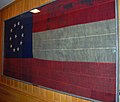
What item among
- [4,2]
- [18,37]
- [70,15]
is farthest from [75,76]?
[4,2]

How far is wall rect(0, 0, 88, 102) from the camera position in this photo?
2002mm

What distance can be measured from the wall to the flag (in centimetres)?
9

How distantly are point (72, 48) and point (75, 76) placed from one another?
285 millimetres

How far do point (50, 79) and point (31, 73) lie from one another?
0.46 meters

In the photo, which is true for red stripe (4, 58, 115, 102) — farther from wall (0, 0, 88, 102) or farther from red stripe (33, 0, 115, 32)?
red stripe (33, 0, 115, 32)

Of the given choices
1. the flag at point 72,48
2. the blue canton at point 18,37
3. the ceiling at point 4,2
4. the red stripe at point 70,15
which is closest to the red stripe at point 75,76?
the flag at point 72,48

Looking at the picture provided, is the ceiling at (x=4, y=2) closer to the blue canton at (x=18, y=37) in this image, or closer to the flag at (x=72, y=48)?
the blue canton at (x=18, y=37)

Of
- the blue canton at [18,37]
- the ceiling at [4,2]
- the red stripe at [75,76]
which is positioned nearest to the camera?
the red stripe at [75,76]

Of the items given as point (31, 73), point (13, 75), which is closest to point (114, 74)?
point (31, 73)

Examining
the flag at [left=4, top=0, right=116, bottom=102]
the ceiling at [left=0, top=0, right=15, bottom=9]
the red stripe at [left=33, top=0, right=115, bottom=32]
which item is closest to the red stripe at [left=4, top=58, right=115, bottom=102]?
the flag at [left=4, top=0, right=116, bottom=102]

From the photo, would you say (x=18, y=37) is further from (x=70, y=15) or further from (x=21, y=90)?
(x=70, y=15)

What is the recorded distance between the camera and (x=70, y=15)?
1.77 meters

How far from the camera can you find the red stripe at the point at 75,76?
4.62 ft

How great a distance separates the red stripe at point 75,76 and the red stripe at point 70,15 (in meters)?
0.41
